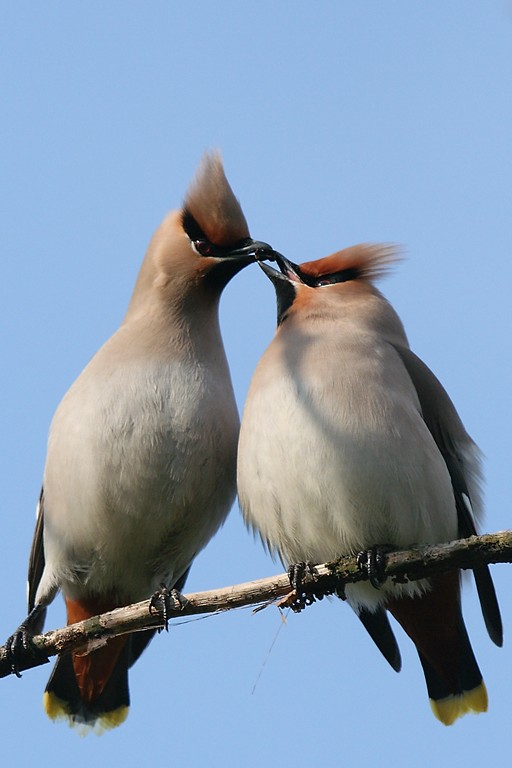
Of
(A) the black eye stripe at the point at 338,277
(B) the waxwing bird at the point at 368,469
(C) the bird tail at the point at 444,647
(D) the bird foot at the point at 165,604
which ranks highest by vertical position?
(A) the black eye stripe at the point at 338,277

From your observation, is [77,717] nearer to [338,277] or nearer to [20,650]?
[20,650]

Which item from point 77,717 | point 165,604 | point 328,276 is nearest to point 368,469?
point 165,604

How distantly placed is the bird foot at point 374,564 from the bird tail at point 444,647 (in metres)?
0.40

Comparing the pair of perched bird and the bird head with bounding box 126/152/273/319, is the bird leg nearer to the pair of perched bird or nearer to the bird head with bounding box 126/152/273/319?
the pair of perched bird

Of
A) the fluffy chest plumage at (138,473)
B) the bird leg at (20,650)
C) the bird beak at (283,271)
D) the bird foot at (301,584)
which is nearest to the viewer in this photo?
the bird foot at (301,584)

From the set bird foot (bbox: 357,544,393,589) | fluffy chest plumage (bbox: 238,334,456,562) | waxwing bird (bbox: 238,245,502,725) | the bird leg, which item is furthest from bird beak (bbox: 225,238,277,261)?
the bird leg

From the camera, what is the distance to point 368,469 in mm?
5496

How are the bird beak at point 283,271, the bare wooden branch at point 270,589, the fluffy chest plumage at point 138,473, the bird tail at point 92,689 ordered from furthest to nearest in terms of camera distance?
the bird beak at point 283,271
the bird tail at point 92,689
the fluffy chest plumage at point 138,473
the bare wooden branch at point 270,589

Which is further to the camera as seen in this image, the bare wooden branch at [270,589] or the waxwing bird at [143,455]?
the waxwing bird at [143,455]

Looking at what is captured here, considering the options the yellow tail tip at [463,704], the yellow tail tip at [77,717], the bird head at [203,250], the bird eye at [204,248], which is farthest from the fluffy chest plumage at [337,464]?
the yellow tail tip at [77,717]

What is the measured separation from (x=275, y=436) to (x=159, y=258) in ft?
5.53

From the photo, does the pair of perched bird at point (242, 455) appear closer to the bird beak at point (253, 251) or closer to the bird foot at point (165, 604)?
the bird beak at point (253, 251)

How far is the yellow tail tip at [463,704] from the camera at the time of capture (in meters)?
6.14

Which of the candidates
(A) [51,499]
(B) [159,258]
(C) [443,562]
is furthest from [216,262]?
(C) [443,562]
